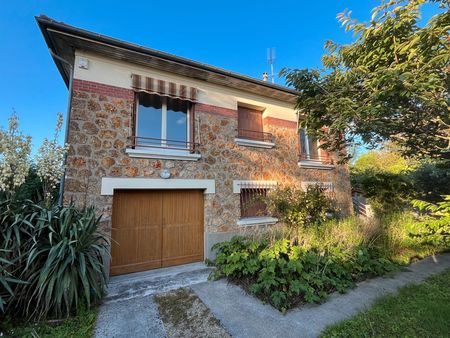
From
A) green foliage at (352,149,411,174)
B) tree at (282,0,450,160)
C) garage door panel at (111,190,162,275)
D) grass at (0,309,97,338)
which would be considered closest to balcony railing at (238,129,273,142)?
tree at (282,0,450,160)

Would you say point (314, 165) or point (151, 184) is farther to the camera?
point (314, 165)

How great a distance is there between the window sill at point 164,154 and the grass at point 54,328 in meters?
3.94

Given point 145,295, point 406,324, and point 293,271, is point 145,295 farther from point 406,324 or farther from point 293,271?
point 406,324

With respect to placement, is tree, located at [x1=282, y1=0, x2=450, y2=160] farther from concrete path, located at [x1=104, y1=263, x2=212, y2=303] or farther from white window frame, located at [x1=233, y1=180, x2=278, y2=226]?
concrete path, located at [x1=104, y1=263, x2=212, y2=303]

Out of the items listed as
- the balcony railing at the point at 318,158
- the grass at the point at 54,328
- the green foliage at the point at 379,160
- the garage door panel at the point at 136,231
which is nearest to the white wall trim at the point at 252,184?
the balcony railing at the point at 318,158

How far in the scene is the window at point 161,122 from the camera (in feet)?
22.2

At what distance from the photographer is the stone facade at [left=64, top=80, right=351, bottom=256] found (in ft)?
18.8

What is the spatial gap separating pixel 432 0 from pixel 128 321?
775 cm

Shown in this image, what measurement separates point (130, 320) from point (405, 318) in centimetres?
489

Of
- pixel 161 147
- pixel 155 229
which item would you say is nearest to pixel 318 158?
pixel 161 147

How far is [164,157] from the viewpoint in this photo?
262 inches

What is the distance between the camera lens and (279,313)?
4070 mm

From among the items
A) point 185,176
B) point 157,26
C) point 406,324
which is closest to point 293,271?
point 406,324

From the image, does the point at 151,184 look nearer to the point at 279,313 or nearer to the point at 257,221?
the point at 257,221
